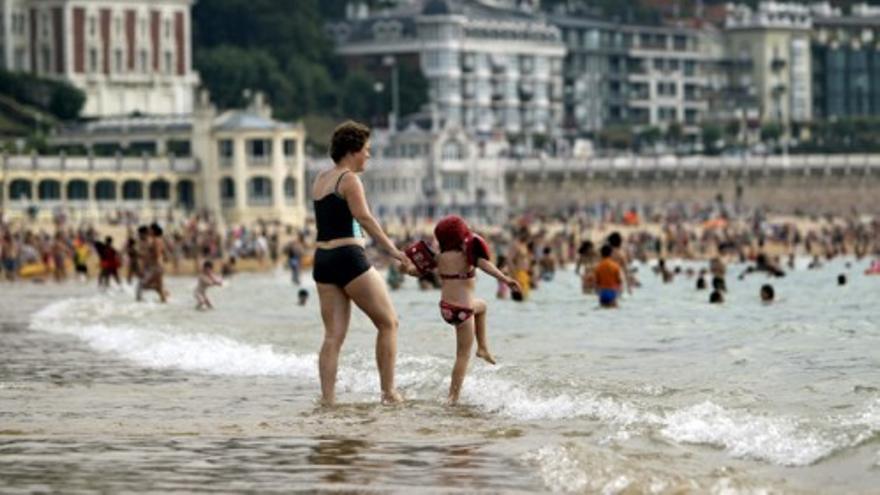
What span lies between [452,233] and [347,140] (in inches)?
53.8

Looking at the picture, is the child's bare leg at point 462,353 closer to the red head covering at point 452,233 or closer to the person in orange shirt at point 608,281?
the red head covering at point 452,233

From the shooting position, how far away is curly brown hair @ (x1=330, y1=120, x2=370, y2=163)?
20.5 meters

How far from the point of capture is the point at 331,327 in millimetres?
20875

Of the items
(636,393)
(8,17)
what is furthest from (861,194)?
(636,393)

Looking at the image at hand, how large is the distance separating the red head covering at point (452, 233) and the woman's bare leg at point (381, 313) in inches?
34.9

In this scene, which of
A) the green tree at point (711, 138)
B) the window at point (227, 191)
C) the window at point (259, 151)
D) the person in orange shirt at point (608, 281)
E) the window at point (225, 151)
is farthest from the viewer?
the green tree at point (711, 138)

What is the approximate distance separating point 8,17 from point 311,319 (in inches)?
3704

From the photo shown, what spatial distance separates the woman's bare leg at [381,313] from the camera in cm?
2055

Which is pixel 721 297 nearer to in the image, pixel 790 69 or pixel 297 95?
pixel 297 95

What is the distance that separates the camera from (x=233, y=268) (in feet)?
245

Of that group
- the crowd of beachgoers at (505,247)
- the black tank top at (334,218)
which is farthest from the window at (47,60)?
the black tank top at (334,218)

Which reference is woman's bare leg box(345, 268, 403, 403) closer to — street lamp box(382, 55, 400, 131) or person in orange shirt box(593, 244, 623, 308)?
person in orange shirt box(593, 244, 623, 308)

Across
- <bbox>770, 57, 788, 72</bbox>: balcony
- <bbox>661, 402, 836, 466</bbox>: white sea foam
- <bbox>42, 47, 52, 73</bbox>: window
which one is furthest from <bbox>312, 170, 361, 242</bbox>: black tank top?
<bbox>770, 57, 788, 72</bbox>: balcony

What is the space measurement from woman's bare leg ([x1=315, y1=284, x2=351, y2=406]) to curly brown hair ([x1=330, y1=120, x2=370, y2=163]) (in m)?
0.89
